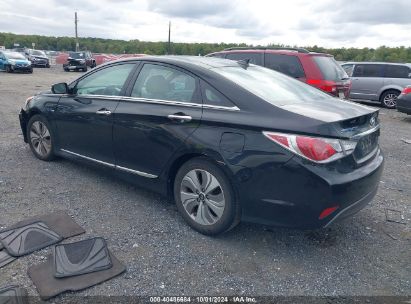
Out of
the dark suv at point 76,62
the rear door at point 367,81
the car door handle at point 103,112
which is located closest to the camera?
the car door handle at point 103,112

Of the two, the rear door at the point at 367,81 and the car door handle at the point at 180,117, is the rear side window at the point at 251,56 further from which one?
the rear door at the point at 367,81

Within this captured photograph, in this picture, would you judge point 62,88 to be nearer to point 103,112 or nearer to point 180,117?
point 103,112

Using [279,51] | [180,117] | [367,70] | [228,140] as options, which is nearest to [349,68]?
[367,70]

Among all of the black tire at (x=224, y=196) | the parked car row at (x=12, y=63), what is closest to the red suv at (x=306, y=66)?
the black tire at (x=224, y=196)

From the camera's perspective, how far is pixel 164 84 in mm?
3672

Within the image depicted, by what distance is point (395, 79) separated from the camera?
12.6 m

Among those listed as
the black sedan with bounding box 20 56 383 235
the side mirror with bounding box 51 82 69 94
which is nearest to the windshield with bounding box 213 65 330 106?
the black sedan with bounding box 20 56 383 235

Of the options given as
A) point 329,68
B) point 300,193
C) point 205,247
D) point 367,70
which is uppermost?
point 367,70

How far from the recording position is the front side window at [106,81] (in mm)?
4055

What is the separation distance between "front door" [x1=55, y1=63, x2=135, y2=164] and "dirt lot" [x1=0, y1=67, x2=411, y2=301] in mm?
459

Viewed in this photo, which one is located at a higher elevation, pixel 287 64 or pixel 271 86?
pixel 287 64

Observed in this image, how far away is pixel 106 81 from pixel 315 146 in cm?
263

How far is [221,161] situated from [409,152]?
521 cm

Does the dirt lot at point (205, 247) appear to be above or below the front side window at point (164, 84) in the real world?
below
